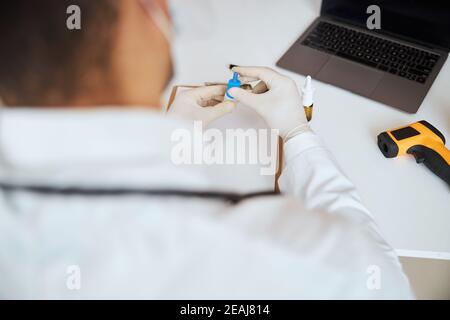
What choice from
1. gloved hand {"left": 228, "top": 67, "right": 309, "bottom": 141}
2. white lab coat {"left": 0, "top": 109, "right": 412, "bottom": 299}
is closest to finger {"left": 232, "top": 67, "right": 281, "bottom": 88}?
gloved hand {"left": 228, "top": 67, "right": 309, "bottom": 141}

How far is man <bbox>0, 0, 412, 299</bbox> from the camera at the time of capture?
13.6 inches

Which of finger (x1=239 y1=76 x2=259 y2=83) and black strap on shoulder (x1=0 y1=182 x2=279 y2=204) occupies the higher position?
black strap on shoulder (x1=0 y1=182 x2=279 y2=204)

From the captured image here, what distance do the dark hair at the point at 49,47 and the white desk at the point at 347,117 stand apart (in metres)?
0.19

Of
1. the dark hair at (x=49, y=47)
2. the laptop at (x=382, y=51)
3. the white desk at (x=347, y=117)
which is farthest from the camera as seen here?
the laptop at (x=382, y=51)

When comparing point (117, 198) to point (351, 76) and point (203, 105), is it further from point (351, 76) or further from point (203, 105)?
point (351, 76)

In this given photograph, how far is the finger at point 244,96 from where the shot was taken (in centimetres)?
78

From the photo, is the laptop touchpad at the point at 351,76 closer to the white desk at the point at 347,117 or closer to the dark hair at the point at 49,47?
the white desk at the point at 347,117

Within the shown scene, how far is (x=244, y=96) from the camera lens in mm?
787

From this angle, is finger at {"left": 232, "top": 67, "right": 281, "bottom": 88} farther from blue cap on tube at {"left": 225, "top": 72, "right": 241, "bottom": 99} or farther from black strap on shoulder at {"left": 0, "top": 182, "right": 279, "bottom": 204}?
black strap on shoulder at {"left": 0, "top": 182, "right": 279, "bottom": 204}

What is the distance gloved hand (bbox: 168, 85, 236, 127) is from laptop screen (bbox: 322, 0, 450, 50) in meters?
0.48

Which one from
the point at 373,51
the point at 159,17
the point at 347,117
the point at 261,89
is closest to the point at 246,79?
the point at 261,89

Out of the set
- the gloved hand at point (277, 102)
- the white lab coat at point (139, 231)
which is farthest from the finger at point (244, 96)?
the white lab coat at point (139, 231)

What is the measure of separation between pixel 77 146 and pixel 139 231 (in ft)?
0.31

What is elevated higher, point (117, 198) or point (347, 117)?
point (117, 198)
